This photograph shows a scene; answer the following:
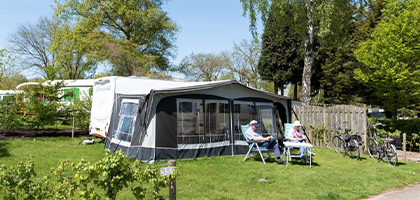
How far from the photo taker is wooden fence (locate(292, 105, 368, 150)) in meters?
9.81

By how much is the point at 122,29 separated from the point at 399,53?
18.7 metres

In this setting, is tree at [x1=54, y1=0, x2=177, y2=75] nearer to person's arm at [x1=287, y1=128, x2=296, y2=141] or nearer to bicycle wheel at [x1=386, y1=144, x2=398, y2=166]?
person's arm at [x1=287, y1=128, x2=296, y2=141]

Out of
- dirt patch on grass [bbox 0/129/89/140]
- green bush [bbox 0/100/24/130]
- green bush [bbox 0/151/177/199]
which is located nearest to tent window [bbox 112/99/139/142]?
green bush [bbox 0/100/24/130]

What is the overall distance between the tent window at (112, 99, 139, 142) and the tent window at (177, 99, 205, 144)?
1.21 meters

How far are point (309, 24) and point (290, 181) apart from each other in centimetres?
1137

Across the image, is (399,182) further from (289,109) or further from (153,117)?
(153,117)

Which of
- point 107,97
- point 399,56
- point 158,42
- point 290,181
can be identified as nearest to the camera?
point 290,181

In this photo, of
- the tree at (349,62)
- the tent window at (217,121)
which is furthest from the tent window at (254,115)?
the tree at (349,62)

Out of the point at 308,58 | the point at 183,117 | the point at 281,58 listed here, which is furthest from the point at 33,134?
the point at 281,58

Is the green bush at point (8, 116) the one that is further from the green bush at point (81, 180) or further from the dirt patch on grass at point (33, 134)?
the green bush at point (81, 180)

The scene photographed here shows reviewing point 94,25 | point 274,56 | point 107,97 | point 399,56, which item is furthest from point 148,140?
point 274,56

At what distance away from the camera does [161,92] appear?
7.65 meters

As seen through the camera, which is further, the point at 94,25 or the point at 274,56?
the point at 274,56

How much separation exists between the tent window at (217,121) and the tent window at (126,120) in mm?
1959
